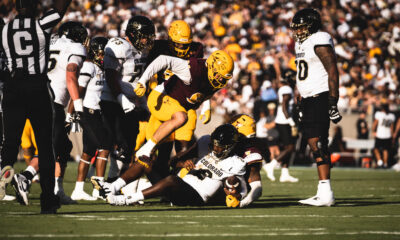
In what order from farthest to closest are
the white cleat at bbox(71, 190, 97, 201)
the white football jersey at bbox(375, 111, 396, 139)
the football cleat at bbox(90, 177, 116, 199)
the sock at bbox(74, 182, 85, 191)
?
1. the white football jersey at bbox(375, 111, 396, 139)
2. the sock at bbox(74, 182, 85, 191)
3. the white cleat at bbox(71, 190, 97, 201)
4. the football cleat at bbox(90, 177, 116, 199)

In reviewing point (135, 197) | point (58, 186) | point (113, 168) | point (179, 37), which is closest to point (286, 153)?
point (113, 168)

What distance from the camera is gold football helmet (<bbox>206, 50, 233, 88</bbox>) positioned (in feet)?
24.5

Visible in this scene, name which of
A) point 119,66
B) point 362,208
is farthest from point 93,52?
point 362,208

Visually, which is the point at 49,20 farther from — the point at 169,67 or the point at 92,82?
the point at 92,82

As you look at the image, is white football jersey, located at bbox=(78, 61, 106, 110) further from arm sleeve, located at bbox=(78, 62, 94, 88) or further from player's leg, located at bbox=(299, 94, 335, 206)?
player's leg, located at bbox=(299, 94, 335, 206)

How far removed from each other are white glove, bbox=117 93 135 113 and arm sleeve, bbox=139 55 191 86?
0.77 m

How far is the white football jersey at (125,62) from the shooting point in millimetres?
8219

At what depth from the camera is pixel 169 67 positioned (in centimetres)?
736

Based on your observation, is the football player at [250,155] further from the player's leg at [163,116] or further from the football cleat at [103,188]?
the football cleat at [103,188]

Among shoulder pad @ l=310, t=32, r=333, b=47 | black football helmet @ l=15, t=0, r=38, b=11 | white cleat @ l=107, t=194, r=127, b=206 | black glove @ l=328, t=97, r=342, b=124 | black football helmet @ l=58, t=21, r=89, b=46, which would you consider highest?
black football helmet @ l=15, t=0, r=38, b=11

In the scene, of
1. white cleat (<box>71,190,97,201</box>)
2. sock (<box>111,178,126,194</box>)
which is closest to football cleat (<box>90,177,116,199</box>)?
sock (<box>111,178,126,194</box>)

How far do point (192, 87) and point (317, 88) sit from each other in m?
1.40

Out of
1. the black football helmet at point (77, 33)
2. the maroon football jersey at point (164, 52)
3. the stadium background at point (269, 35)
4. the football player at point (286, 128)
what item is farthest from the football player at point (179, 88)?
the stadium background at point (269, 35)

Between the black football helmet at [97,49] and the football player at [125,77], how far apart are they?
26 centimetres
